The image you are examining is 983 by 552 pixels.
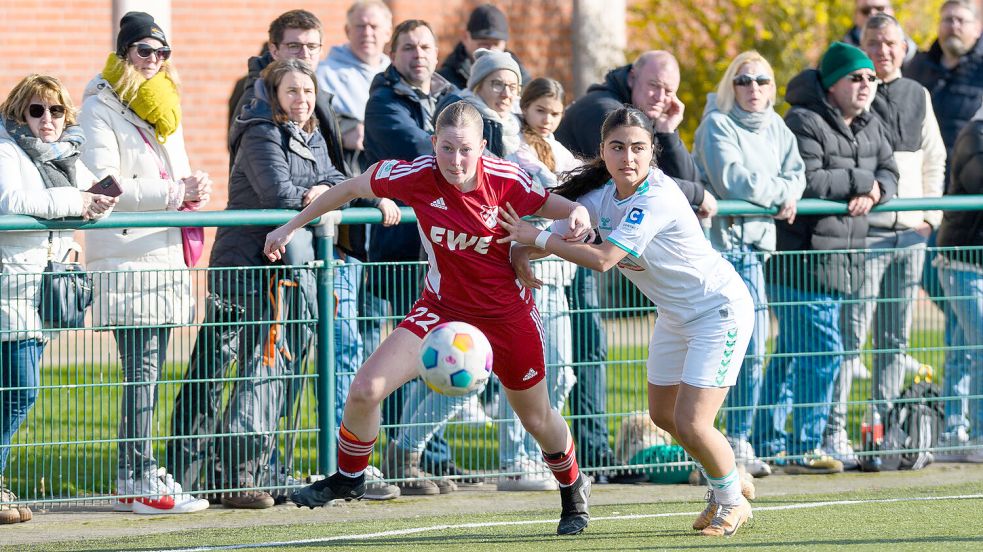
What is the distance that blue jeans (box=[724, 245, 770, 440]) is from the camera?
851 centimetres

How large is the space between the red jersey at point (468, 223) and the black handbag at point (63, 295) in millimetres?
1593

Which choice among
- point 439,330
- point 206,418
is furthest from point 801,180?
point 206,418

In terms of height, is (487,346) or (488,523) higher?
(487,346)

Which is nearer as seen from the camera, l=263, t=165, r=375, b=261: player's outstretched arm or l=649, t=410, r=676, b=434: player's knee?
l=263, t=165, r=375, b=261: player's outstretched arm

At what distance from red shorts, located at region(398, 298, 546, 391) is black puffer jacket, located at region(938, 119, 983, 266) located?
11.9 feet

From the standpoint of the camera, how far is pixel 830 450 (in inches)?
347

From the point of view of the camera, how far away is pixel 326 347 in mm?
7785

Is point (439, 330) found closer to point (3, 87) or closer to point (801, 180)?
point (801, 180)

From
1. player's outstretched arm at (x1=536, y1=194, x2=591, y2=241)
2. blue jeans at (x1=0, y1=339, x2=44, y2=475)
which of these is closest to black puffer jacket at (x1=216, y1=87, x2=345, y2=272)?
blue jeans at (x1=0, y1=339, x2=44, y2=475)

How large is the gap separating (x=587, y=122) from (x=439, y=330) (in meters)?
2.61

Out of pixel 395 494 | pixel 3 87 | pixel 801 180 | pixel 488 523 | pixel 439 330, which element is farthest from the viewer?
pixel 3 87

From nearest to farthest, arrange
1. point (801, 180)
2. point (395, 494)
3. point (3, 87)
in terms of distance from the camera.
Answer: point (395, 494), point (801, 180), point (3, 87)

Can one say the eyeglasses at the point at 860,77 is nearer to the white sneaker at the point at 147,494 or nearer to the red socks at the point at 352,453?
the red socks at the point at 352,453

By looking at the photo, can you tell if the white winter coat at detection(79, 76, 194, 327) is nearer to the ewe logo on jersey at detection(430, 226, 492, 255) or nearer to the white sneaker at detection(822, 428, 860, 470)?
the ewe logo on jersey at detection(430, 226, 492, 255)
